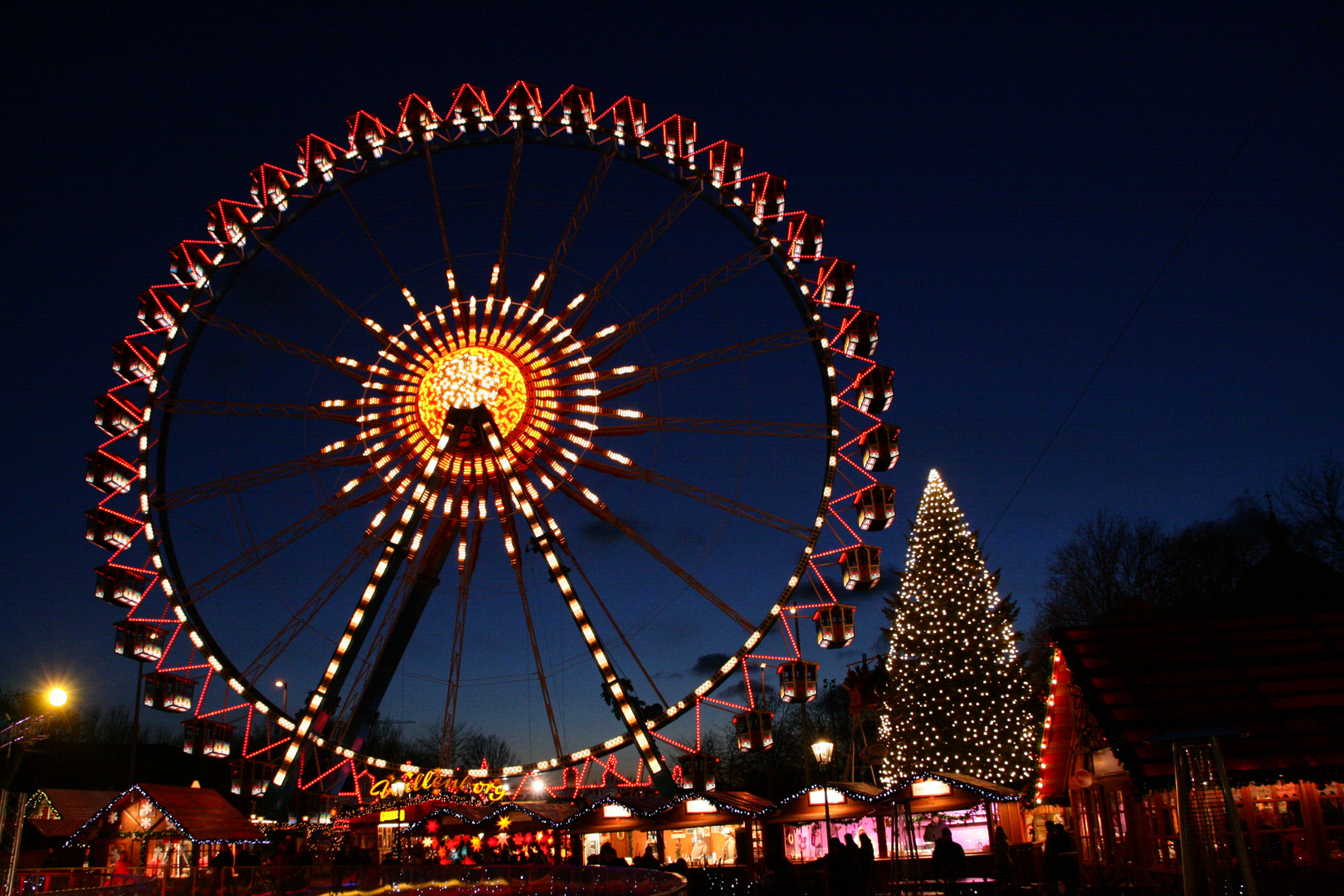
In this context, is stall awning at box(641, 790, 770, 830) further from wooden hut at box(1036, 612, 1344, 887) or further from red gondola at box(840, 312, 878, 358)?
red gondola at box(840, 312, 878, 358)

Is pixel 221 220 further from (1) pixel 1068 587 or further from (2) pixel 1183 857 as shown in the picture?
(1) pixel 1068 587

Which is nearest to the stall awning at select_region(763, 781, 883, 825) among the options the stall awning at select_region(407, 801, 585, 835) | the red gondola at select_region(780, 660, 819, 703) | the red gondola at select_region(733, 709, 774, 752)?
the red gondola at select_region(733, 709, 774, 752)

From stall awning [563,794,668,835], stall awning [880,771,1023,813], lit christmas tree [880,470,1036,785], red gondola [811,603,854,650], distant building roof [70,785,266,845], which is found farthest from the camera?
lit christmas tree [880,470,1036,785]

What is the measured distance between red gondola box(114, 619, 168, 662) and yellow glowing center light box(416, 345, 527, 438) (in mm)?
7379

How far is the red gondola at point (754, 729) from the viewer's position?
20844mm

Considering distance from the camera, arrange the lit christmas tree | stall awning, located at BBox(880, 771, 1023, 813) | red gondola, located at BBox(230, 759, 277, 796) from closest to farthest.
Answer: stall awning, located at BBox(880, 771, 1023, 813) < red gondola, located at BBox(230, 759, 277, 796) < the lit christmas tree

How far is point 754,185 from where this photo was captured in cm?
2305

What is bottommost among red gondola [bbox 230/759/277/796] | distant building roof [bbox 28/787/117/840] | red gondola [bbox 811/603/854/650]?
distant building roof [bbox 28/787/117/840]

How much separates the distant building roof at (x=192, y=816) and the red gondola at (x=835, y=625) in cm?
1157

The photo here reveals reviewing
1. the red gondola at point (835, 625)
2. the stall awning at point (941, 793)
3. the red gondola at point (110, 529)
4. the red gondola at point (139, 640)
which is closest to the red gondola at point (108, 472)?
the red gondola at point (110, 529)

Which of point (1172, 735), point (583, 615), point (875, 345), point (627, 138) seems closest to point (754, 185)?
point (627, 138)

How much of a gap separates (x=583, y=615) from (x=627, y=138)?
36.3ft

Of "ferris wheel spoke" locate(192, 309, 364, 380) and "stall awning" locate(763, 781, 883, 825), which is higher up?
"ferris wheel spoke" locate(192, 309, 364, 380)

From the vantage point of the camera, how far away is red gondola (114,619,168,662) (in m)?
21.1
